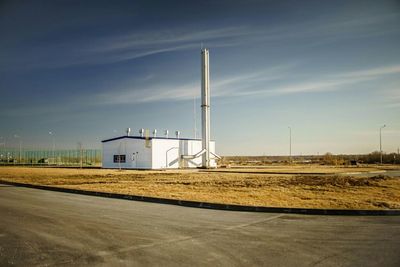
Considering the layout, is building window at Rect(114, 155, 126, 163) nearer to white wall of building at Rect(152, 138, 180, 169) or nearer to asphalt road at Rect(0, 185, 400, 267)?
white wall of building at Rect(152, 138, 180, 169)

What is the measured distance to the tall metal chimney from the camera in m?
53.4

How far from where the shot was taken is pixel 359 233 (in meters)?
8.32

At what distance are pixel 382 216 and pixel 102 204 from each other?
9845 millimetres

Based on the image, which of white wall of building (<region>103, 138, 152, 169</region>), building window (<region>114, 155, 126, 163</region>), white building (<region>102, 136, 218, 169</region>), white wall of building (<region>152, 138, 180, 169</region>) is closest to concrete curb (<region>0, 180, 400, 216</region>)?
white wall of building (<region>152, 138, 180, 169</region>)

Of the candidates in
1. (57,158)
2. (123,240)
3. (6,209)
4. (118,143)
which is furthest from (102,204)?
(57,158)

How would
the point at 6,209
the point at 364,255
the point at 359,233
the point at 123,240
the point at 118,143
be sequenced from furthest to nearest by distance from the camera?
the point at 118,143
the point at 6,209
the point at 359,233
the point at 123,240
the point at 364,255

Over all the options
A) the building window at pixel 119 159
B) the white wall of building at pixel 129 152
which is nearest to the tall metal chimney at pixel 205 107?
the white wall of building at pixel 129 152

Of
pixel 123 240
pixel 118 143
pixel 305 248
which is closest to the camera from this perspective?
pixel 305 248

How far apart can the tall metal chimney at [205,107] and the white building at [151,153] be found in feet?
4.06

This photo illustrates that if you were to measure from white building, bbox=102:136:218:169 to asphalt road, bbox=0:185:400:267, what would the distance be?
39.4 meters

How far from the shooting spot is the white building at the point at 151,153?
5128cm

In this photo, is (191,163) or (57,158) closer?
(191,163)

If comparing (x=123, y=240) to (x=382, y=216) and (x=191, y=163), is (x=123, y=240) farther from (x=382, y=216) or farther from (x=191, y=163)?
(x=191, y=163)

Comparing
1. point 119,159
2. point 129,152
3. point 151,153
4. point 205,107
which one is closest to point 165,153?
point 151,153
